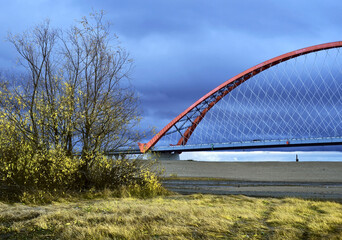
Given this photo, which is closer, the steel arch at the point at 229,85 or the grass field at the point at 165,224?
the grass field at the point at 165,224

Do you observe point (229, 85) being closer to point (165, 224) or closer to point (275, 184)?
point (275, 184)

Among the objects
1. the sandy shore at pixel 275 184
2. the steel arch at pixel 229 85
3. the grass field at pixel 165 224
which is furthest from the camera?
the steel arch at pixel 229 85

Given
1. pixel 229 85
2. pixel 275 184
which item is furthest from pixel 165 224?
pixel 229 85

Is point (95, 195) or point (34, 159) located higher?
point (34, 159)

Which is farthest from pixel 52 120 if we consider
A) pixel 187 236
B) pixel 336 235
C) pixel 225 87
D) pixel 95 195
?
pixel 225 87

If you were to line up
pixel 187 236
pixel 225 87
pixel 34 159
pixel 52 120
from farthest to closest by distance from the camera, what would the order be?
pixel 225 87 < pixel 52 120 < pixel 34 159 < pixel 187 236

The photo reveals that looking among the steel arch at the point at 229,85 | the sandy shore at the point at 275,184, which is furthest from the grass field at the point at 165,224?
the steel arch at the point at 229,85

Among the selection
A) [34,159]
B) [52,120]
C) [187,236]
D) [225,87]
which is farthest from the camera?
[225,87]

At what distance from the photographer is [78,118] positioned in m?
11.0

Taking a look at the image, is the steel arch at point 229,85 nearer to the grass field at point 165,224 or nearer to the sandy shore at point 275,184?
the sandy shore at point 275,184

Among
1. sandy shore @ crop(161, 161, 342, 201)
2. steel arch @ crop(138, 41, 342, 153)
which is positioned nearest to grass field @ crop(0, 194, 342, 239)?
sandy shore @ crop(161, 161, 342, 201)

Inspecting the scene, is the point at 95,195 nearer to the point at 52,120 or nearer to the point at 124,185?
the point at 124,185

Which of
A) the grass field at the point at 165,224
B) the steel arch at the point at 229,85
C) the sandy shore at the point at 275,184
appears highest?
the steel arch at the point at 229,85

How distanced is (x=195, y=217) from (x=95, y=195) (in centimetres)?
559
